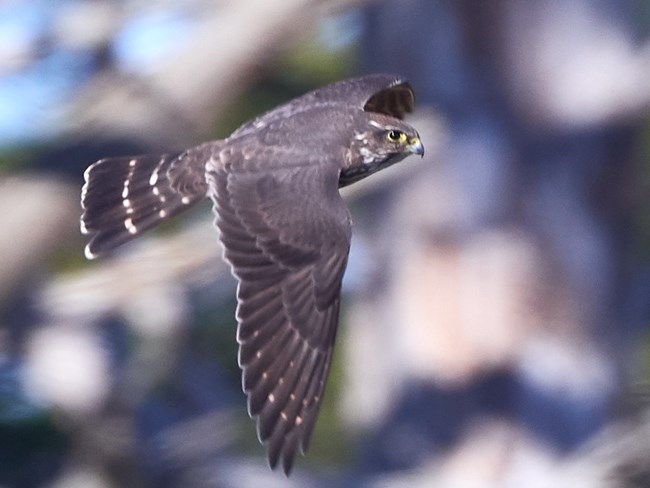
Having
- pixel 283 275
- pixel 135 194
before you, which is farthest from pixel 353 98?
pixel 283 275

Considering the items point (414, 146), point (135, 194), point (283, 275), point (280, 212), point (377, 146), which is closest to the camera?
point (283, 275)

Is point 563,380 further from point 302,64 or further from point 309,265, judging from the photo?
point 309,265

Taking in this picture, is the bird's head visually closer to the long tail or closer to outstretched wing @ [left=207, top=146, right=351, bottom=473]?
outstretched wing @ [left=207, top=146, right=351, bottom=473]

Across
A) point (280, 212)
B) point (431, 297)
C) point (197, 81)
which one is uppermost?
point (280, 212)

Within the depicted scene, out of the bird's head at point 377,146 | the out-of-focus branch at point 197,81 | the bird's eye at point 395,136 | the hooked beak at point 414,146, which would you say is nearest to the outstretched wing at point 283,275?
the bird's head at point 377,146

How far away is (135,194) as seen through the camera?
197 inches

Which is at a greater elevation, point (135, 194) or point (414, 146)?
point (414, 146)

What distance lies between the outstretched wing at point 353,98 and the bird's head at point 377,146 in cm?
12

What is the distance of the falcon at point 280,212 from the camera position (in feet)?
13.7

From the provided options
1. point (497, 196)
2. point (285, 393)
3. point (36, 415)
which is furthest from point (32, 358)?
point (285, 393)

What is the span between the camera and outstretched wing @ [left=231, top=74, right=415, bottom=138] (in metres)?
5.28

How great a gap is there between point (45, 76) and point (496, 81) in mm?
2159

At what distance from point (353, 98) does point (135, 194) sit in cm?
88

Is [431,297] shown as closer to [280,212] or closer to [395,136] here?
[395,136]
